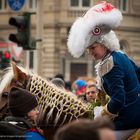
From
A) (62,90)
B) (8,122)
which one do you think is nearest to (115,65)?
(62,90)

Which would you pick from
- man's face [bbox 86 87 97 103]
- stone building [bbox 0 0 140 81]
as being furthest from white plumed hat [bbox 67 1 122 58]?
stone building [bbox 0 0 140 81]

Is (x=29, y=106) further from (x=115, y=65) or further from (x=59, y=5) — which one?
(x=59, y=5)

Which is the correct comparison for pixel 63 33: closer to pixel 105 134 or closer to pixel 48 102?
pixel 48 102

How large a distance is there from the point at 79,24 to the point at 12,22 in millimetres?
8647

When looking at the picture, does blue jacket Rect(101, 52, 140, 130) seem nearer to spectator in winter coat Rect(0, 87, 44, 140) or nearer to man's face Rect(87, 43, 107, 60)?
man's face Rect(87, 43, 107, 60)

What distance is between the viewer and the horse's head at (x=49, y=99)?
6.60 meters

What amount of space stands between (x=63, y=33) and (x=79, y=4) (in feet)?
11.2

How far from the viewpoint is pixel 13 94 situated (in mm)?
6027

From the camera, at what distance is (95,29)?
21.5 ft

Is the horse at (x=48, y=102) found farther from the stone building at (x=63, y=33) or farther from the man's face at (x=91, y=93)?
the stone building at (x=63, y=33)

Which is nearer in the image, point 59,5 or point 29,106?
point 29,106

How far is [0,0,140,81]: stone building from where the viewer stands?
50881 mm

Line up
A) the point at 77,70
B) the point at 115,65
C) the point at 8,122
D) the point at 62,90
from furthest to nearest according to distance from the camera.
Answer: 1. the point at 77,70
2. the point at 62,90
3. the point at 115,65
4. the point at 8,122

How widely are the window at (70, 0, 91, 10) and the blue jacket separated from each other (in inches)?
1850
